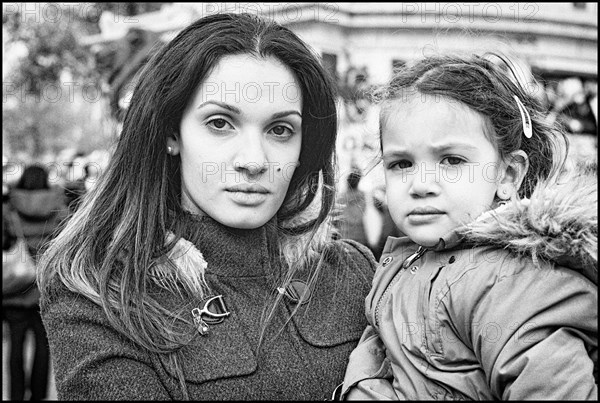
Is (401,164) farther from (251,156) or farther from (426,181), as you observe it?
(251,156)

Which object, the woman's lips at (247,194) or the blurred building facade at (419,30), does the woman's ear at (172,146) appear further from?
the blurred building facade at (419,30)

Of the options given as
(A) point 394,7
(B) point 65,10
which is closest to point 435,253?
(A) point 394,7

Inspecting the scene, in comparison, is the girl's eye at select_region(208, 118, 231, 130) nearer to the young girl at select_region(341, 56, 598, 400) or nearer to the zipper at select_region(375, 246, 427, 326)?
the young girl at select_region(341, 56, 598, 400)

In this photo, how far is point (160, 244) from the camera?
2.34 m

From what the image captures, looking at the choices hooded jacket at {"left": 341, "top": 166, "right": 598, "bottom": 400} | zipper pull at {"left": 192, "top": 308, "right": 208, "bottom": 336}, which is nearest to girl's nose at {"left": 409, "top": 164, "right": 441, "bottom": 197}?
hooded jacket at {"left": 341, "top": 166, "right": 598, "bottom": 400}

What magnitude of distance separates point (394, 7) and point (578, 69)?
107 inches

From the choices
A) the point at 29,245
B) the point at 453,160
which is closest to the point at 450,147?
the point at 453,160

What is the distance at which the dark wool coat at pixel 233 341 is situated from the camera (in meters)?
2.03

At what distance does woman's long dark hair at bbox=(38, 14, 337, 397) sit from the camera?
84.7 inches

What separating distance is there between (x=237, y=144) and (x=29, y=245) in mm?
4610

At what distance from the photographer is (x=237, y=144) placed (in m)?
2.33

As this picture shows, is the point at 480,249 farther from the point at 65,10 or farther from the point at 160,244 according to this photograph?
the point at 65,10

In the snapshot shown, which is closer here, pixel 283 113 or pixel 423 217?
pixel 423 217

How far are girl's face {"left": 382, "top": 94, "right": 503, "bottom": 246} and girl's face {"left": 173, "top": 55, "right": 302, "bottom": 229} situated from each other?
0.38 metres
